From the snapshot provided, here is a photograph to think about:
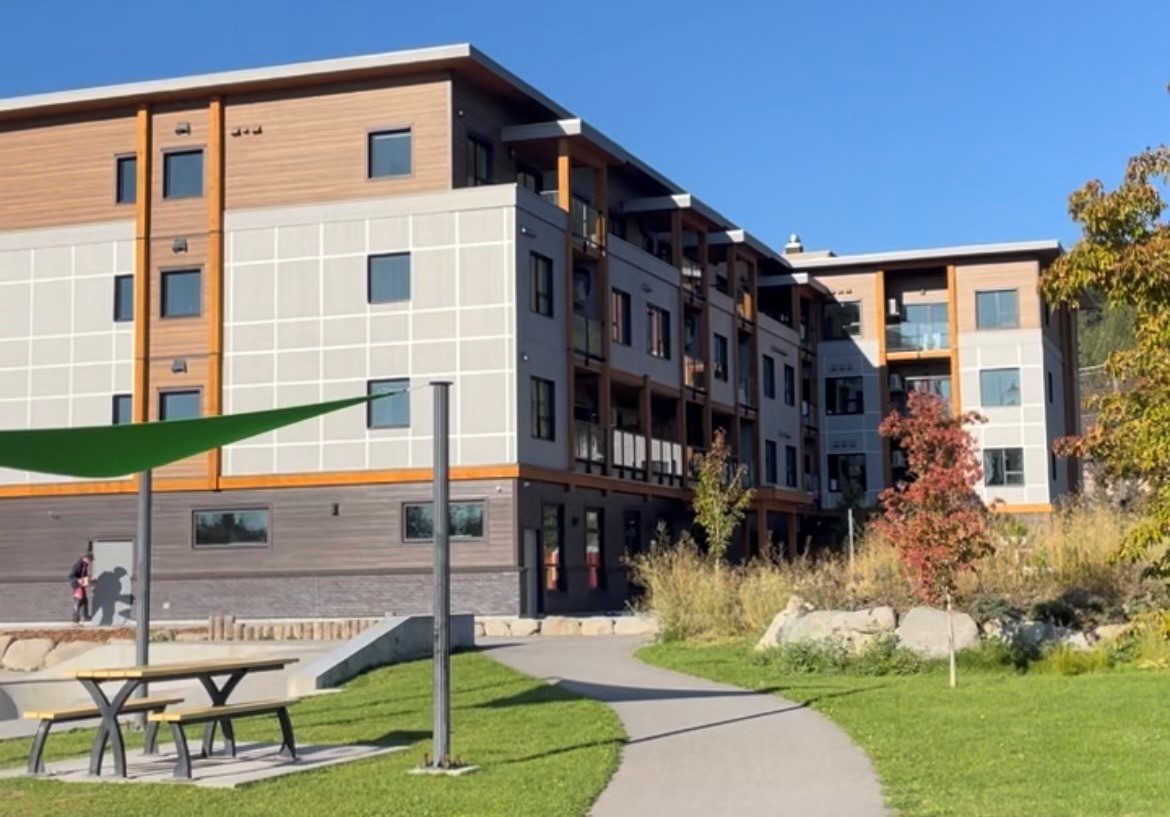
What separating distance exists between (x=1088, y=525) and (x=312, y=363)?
61.3ft

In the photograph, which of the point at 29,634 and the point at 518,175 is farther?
the point at 518,175

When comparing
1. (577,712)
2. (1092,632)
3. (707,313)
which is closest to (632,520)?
(707,313)

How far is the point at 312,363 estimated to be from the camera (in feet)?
114

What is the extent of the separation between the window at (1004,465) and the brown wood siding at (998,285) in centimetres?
498

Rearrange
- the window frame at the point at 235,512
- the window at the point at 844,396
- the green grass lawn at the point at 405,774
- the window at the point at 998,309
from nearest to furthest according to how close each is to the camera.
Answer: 1. the green grass lawn at the point at 405,774
2. the window frame at the point at 235,512
3. the window at the point at 998,309
4. the window at the point at 844,396

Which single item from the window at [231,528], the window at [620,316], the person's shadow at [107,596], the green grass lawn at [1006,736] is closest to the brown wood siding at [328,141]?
the window at [620,316]

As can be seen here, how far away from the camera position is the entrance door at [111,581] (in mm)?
35906

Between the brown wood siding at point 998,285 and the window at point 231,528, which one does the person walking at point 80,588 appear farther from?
the brown wood siding at point 998,285

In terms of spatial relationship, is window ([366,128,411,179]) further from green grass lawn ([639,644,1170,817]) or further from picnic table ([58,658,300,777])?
picnic table ([58,658,300,777])

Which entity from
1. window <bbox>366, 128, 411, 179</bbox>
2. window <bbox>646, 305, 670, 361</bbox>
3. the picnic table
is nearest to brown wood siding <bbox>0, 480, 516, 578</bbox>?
window <bbox>366, 128, 411, 179</bbox>

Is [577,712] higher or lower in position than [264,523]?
lower

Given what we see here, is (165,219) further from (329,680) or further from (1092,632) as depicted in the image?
(1092,632)

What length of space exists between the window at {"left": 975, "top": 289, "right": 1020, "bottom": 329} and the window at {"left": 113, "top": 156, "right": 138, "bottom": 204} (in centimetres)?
3407

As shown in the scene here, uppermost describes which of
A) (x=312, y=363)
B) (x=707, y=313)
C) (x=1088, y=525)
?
(x=707, y=313)
